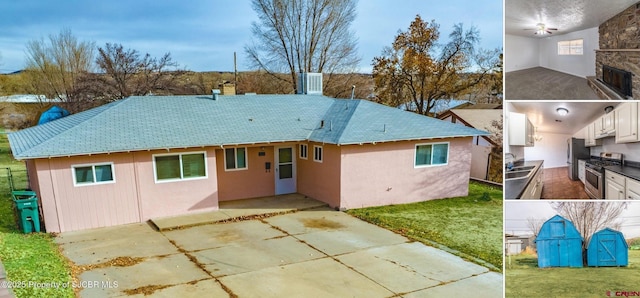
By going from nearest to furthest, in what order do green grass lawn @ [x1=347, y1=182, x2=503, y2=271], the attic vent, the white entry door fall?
green grass lawn @ [x1=347, y1=182, x2=503, y2=271]
the white entry door
the attic vent

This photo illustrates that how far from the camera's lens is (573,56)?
88.2 inches

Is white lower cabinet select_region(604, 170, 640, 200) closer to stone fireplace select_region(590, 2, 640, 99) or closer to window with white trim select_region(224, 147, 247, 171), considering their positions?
stone fireplace select_region(590, 2, 640, 99)

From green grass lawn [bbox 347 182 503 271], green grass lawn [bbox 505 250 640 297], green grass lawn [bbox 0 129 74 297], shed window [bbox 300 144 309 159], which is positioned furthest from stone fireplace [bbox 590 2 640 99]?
shed window [bbox 300 144 309 159]

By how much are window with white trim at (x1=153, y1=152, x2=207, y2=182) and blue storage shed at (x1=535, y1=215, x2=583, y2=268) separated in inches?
377

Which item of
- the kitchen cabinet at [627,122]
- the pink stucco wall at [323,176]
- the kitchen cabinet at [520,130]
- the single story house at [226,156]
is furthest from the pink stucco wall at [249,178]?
the kitchen cabinet at [627,122]

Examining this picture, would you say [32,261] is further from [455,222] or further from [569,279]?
[455,222]

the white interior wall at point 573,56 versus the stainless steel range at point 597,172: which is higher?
the white interior wall at point 573,56

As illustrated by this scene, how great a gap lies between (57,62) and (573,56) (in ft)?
110

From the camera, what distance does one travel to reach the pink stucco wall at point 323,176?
39.6 feet

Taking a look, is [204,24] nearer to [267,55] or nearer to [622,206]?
[267,55]

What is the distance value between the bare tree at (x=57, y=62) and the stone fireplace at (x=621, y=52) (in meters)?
31.2

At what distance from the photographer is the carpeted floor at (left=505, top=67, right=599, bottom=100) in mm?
2252

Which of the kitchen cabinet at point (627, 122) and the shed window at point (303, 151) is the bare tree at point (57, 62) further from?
the kitchen cabinet at point (627, 122)

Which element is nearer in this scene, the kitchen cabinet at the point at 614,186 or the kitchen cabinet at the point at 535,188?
the kitchen cabinet at the point at 614,186
